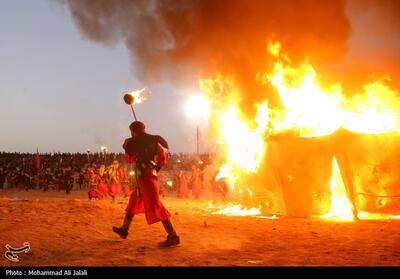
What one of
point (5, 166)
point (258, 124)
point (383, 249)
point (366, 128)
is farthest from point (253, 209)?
point (5, 166)

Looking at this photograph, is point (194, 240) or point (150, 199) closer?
point (150, 199)

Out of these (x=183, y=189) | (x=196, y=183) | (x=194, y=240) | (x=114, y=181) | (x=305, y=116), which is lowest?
(x=194, y=240)

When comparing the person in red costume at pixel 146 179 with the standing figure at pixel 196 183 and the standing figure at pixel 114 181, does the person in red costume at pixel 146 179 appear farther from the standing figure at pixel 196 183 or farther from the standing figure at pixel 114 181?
the standing figure at pixel 196 183

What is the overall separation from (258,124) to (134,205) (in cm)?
758

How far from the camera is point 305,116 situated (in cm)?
1322

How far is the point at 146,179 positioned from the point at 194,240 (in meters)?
1.43

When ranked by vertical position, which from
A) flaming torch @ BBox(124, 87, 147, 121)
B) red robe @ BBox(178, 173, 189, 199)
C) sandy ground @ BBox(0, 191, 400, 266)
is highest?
flaming torch @ BBox(124, 87, 147, 121)

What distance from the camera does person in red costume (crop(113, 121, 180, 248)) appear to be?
675cm

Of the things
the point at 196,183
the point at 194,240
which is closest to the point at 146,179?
the point at 194,240

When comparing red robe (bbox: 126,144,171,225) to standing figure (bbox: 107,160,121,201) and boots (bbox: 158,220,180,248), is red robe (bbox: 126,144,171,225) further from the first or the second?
standing figure (bbox: 107,160,121,201)

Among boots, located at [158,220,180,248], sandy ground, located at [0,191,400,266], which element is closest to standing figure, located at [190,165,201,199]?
sandy ground, located at [0,191,400,266]

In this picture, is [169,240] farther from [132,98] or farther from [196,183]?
[196,183]

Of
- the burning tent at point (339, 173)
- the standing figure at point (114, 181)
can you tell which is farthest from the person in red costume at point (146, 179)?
the standing figure at point (114, 181)
